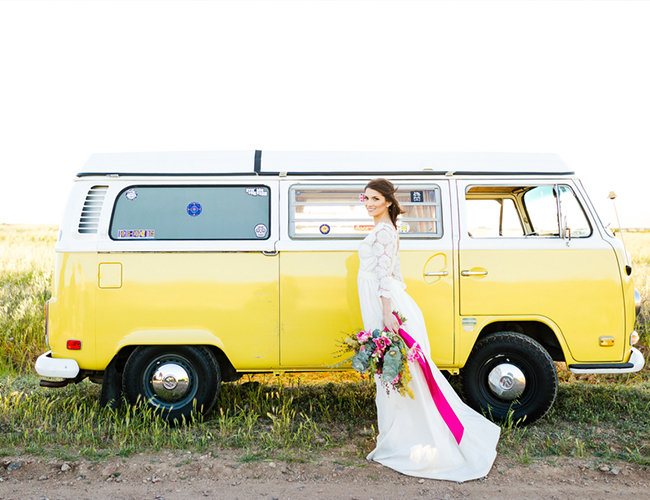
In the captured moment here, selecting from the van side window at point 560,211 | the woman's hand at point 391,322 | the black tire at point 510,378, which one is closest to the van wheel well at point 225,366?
the woman's hand at point 391,322

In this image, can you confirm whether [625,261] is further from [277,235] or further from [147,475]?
[147,475]

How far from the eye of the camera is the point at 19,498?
3297mm

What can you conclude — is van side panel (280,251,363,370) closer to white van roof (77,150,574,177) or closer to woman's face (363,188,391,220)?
woman's face (363,188,391,220)

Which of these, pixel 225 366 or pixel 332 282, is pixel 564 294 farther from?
pixel 225 366

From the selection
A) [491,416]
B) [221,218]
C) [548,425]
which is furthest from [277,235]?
[548,425]

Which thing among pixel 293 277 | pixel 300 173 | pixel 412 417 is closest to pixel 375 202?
pixel 300 173

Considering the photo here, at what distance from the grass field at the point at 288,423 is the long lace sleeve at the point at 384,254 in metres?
1.49

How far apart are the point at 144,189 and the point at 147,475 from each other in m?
2.47

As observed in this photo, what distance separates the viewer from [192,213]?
4.27 meters

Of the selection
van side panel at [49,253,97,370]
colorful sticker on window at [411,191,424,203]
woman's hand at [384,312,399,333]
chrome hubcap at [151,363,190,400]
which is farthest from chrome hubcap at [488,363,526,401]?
van side panel at [49,253,97,370]

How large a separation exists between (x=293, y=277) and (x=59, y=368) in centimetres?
226

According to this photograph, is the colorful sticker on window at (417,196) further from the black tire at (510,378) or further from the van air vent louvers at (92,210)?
the van air vent louvers at (92,210)

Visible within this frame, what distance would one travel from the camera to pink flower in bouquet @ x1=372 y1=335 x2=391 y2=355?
11.8ft

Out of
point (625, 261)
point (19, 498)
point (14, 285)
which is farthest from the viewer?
point (14, 285)
